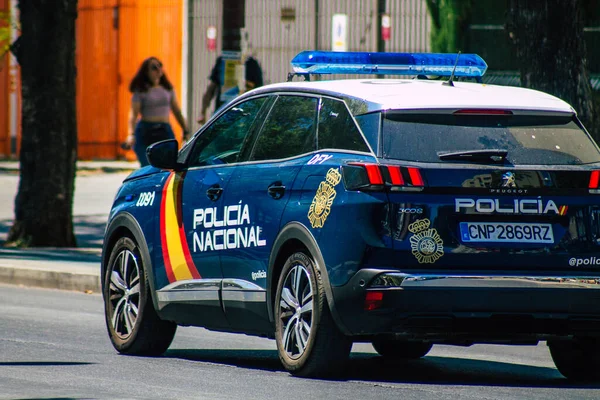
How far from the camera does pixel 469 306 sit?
7.49 metres

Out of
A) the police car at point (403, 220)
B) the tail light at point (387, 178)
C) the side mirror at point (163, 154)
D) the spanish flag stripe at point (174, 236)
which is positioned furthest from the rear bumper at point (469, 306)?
the side mirror at point (163, 154)

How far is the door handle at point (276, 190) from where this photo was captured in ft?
26.6

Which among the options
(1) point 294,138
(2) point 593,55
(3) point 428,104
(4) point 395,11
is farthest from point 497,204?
(4) point 395,11

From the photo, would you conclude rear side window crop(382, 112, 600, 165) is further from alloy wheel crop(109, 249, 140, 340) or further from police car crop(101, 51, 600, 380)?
alloy wheel crop(109, 249, 140, 340)

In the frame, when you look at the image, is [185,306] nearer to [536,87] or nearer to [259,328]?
[259,328]

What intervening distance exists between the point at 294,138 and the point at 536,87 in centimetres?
563

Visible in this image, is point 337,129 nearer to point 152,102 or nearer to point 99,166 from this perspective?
point 152,102

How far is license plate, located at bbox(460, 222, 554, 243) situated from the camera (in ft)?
24.7

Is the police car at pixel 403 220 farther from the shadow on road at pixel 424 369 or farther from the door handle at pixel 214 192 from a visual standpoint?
the shadow on road at pixel 424 369

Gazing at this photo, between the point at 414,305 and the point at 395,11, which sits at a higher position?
the point at 395,11

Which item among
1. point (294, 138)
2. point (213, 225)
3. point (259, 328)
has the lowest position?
point (259, 328)

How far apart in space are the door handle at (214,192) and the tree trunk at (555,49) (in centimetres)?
540

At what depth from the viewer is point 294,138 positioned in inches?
327

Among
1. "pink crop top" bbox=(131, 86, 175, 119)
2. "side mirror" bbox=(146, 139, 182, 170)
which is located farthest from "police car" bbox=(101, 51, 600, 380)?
"pink crop top" bbox=(131, 86, 175, 119)
